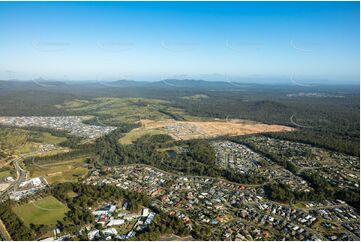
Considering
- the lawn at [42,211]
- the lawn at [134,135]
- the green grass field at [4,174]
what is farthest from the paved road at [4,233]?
the lawn at [134,135]

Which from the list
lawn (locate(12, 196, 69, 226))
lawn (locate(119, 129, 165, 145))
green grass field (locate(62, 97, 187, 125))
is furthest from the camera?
green grass field (locate(62, 97, 187, 125))

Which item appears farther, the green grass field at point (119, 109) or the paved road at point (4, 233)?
the green grass field at point (119, 109)

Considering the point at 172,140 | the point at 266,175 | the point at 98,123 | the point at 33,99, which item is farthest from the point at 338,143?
the point at 33,99

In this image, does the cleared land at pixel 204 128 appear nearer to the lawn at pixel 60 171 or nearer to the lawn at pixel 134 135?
the lawn at pixel 134 135

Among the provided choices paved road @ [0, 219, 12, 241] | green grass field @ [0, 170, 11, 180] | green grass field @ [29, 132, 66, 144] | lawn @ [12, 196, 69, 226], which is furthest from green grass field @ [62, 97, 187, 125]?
paved road @ [0, 219, 12, 241]

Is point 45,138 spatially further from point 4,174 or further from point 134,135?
point 4,174

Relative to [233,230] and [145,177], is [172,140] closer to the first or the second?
[145,177]

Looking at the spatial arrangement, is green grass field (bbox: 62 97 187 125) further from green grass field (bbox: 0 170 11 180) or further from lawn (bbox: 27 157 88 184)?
green grass field (bbox: 0 170 11 180)
